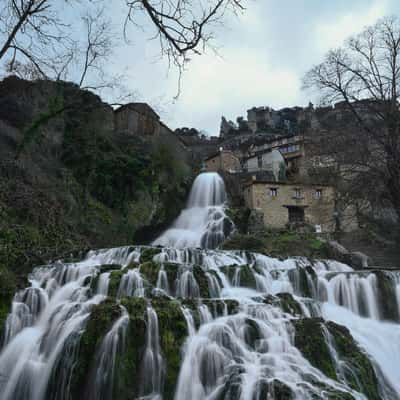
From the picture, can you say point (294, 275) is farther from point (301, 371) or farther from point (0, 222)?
point (0, 222)

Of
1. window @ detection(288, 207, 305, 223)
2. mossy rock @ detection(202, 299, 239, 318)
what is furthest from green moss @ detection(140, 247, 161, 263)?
window @ detection(288, 207, 305, 223)

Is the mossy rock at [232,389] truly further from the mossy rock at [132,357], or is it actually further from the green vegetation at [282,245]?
the green vegetation at [282,245]

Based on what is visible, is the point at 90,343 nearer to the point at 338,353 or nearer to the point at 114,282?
the point at 114,282

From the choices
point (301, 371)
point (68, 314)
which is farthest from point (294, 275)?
point (68, 314)

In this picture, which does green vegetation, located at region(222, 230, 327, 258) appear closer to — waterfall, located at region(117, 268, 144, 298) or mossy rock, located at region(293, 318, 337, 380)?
waterfall, located at region(117, 268, 144, 298)

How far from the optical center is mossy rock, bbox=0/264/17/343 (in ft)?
23.6

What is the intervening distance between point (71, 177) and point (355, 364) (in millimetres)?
15649

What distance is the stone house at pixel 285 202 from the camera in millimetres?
26828

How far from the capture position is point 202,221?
24.4 m

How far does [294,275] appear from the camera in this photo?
11.2 m

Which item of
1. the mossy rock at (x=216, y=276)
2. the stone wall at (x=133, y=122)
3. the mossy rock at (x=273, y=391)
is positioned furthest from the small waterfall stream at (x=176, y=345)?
the stone wall at (x=133, y=122)

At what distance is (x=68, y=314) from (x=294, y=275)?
7.10m

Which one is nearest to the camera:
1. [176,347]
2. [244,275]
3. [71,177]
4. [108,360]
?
[108,360]

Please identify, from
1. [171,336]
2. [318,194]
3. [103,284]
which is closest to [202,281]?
[103,284]
